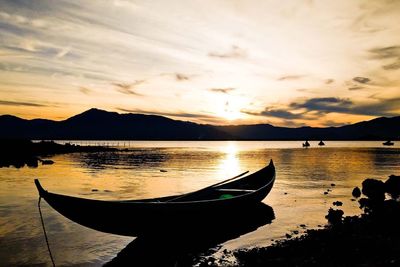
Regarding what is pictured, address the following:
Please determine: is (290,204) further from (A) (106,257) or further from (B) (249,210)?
(A) (106,257)

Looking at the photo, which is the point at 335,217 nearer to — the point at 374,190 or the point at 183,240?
the point at 183,240

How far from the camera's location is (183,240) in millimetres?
16141

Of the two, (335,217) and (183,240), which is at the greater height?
(335,217)

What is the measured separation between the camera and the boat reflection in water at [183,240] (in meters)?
13.8

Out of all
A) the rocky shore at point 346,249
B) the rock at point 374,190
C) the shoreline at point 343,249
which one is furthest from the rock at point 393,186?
the shoreline at point 343,249

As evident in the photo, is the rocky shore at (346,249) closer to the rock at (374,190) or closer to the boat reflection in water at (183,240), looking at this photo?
the boat reflection in water at (183,240)

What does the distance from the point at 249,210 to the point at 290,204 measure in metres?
5.87

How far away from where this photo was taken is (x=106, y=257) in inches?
552

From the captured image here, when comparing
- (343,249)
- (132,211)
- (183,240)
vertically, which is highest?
(132,211)

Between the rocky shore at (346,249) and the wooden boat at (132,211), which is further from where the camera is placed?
the wooden boat at (132,211)

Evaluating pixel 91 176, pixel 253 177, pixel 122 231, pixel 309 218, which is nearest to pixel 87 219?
pixel 122 231

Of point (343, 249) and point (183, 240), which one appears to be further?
point (183, 240)

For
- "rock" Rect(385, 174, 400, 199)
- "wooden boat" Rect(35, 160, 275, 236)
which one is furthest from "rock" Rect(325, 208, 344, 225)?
"rock" Rect(385, 174, 400, 199)

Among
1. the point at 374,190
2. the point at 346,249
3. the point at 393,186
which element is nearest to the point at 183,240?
the point at 346,249
